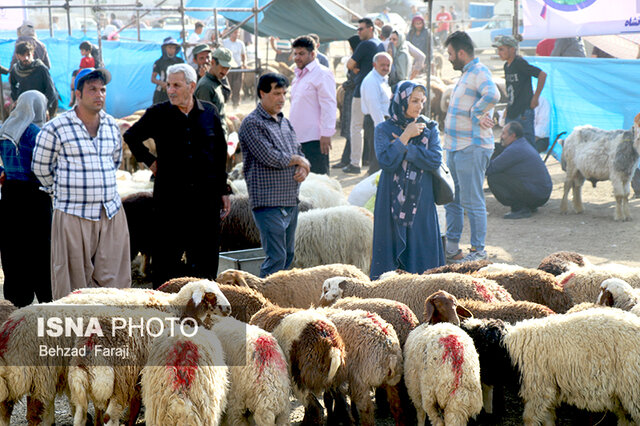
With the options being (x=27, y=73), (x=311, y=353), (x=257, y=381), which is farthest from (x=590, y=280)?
(x=27, y=73)

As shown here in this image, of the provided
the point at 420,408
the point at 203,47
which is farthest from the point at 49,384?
the point at 203,47

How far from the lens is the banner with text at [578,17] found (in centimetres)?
923

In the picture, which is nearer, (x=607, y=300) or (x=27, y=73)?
(x=607, y=300)

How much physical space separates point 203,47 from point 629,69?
17.8ft

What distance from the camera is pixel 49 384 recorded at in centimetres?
374

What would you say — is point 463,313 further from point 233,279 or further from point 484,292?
point 233,279

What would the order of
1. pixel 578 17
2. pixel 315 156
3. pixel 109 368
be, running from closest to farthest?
pixel 109 368, pixel 315 156, pixel 578 17

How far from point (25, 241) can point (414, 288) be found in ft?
10.1

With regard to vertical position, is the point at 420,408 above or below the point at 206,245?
below

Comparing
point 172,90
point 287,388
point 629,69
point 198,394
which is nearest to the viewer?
point 198,394

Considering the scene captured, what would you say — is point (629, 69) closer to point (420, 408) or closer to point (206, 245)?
point (206, 245)

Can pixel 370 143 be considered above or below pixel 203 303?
above

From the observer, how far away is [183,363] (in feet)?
11.2

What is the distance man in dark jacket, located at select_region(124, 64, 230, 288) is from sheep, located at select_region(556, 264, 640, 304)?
251 centimetres
